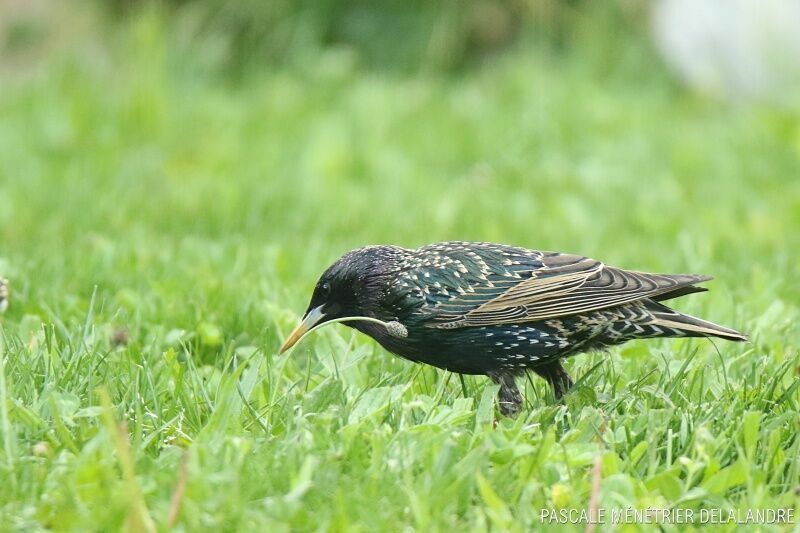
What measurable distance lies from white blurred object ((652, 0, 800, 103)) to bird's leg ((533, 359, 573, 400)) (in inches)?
242

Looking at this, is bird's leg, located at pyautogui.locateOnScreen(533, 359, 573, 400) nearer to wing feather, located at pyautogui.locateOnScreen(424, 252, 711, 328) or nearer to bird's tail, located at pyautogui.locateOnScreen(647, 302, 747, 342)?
wing feather, located at pyautogui.locateOnScreen(424, 252, 711, 328)

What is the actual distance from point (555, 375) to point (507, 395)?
0.27m

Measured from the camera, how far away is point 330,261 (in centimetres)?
607

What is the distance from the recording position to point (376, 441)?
129 inches

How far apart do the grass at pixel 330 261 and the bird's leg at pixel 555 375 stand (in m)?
0.10

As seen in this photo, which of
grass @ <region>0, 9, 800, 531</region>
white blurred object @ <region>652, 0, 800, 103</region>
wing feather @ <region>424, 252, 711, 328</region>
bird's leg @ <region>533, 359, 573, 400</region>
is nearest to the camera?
grass @ <region>0, 9, 800, 531</region>

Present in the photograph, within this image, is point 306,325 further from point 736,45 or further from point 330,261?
point 736,45

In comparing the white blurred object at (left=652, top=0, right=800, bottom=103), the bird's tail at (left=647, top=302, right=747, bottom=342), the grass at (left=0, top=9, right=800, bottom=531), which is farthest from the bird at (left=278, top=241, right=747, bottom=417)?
the white blurred object at (left=652, top=0, right=800, bottom=103)

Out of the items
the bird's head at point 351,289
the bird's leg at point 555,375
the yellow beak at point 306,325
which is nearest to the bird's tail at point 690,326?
the bird's leg at point 555,375

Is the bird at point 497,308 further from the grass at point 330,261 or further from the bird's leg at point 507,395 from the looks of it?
the grass at point 330,261

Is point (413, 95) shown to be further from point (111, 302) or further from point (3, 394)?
point (3, 394)

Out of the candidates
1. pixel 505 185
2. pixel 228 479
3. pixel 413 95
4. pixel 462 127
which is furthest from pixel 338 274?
pixel 413 95

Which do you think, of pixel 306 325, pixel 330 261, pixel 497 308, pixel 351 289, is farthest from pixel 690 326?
pixel 330 261

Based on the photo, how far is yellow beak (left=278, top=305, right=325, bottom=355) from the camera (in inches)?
163
